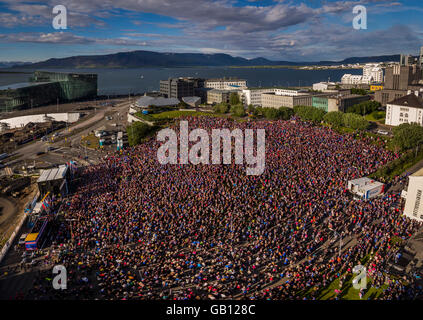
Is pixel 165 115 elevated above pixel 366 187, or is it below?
above

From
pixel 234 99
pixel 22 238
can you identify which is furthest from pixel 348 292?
pixel 234 99

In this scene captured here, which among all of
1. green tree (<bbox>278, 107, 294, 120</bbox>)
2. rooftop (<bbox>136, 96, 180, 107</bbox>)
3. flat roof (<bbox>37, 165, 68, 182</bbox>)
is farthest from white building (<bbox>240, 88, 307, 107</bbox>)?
flat roof (<bbox>37, 165, 68, 182</bbox>)

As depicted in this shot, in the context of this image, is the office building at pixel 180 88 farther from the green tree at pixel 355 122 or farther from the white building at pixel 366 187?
the white building at pixel 366 187

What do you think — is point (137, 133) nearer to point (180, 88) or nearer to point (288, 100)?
point (288, 100)

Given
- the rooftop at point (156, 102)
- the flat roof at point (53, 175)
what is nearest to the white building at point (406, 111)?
the rooftop at point (156, 102)

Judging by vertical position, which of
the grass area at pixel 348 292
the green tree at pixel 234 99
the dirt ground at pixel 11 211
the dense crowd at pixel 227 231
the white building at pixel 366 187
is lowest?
the dirt ground at pixel 11 211

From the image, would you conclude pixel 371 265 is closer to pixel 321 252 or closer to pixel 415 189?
pixel 321 252
